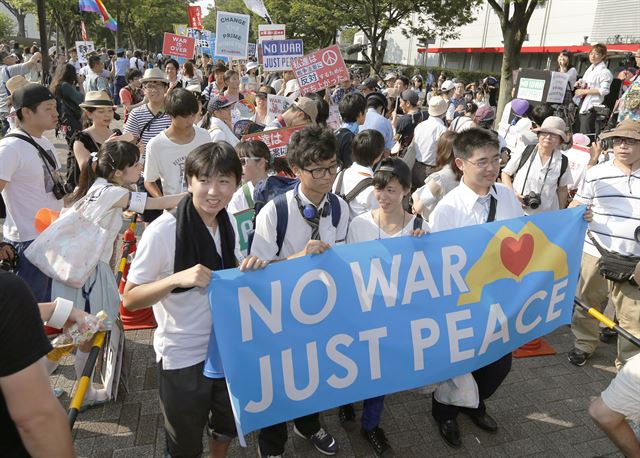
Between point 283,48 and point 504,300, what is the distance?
286 inches

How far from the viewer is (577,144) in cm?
568

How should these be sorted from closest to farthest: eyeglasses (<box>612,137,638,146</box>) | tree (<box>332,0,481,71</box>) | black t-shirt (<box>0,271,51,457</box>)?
black t-shirt (<box>0,271,51,457</box>) < eyeglasses (<box>612,137,638,146</box>) < tree (<box>332,0,481,71</box>)

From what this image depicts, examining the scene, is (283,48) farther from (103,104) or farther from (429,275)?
(429,275)

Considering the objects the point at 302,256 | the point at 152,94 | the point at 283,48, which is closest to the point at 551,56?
the point at 283,48

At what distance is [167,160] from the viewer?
14.6ft

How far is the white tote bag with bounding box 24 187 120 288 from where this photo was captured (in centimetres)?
282

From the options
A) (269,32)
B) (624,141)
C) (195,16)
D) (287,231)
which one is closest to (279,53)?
(269,32)

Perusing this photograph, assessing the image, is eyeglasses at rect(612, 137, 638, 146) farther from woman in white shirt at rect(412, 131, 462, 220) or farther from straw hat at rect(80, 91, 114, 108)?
straw hat at rect(80, 91, 114, 108)

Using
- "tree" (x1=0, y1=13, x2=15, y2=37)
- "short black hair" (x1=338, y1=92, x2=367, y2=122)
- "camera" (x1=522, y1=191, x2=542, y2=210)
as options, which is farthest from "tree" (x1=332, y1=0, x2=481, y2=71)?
"tree" (x1=0, y1=13, x2=15, y2=37)

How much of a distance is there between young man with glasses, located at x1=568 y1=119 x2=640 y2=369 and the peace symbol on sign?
188 inches

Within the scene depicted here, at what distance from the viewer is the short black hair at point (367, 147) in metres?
3.90

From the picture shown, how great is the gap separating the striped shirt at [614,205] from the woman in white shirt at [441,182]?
1072 millimetres

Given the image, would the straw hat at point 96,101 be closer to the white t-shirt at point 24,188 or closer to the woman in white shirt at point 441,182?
the white t-shirt at point 24,188

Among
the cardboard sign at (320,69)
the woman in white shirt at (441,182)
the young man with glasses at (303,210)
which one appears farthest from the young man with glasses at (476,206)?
the cardboard sign at (320,69)
